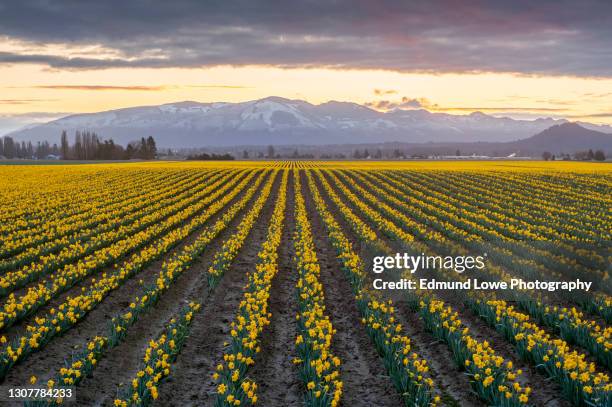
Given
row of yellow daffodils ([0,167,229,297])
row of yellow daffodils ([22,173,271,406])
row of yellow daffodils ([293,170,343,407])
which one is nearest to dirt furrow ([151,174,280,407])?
row of yellow daffodils ([22,173,271,406])

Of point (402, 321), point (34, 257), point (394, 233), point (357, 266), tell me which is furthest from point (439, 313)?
point (34, 257)

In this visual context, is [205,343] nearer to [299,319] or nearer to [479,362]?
[299,319]

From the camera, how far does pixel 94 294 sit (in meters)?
10.6

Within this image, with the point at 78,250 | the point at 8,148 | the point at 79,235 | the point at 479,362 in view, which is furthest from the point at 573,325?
the point at 8,148

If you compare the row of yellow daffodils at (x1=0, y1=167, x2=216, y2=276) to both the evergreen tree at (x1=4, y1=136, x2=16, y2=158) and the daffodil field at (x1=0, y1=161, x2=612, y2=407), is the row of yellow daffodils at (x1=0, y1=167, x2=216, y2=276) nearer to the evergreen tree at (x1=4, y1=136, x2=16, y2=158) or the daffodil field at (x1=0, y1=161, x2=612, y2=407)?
the daffodil field at (x1=0, y1=161, x2=612, y2=407)

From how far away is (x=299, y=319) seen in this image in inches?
399

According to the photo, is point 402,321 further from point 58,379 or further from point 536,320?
point 58,379

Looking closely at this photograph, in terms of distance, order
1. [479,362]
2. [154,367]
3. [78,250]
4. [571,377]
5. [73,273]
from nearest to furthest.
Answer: [571,377] → [479,362] → [154,367] → [73,273] → [78,250]

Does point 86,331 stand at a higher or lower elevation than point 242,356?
lower

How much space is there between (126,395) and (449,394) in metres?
4.51

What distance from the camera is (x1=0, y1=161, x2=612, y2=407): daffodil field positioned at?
7336mm

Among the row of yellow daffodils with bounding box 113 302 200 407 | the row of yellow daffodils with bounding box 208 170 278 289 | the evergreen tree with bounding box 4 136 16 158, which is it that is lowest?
the row of yellow daffodils with bounding box 113 302 200 407

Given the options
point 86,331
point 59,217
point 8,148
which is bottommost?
point 86,331

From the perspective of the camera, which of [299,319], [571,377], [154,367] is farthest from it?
[299,319]
